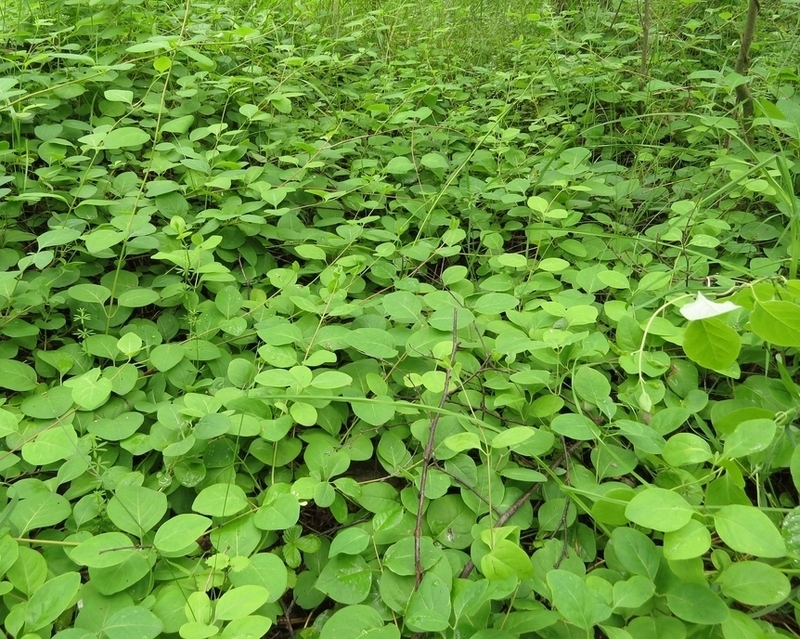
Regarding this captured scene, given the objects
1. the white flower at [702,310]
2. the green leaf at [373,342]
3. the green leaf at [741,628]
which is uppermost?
the white flower at [702,310]

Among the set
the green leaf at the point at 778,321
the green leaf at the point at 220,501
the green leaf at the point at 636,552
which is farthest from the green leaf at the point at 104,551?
the green leaf at the point at 778,321

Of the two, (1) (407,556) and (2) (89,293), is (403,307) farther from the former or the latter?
(2) (89,293)

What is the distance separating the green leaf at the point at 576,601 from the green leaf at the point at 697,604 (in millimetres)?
116

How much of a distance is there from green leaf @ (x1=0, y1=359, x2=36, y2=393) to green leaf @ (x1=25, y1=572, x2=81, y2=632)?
50 centimetres

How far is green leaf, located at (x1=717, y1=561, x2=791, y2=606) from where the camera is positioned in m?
0.72

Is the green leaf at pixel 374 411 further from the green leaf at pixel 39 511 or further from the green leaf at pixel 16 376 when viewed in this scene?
the green leaf at pixel 16 376

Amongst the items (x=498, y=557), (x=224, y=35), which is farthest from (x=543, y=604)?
(x=224, y=35)

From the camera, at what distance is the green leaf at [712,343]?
29.0 inches

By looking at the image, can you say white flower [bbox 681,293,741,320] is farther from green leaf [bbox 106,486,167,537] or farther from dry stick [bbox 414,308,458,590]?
green leaf [bbox 106,486,167,537]

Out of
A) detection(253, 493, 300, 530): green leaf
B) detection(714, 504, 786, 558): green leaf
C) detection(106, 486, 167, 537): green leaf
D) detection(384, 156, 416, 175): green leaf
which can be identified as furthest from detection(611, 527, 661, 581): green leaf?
detection(384, 156, 416, 175): green leaf

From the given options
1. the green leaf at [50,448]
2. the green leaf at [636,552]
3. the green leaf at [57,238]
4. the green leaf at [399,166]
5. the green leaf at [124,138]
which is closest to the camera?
the green leaf at [636,552]

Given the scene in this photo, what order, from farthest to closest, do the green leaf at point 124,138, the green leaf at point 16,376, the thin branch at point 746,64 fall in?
the thin branch at point 746,64 < the green leaf at point 124,138 < the green leaf at point 16,376

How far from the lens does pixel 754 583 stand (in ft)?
2.43

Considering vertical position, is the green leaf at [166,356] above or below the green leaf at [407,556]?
above
